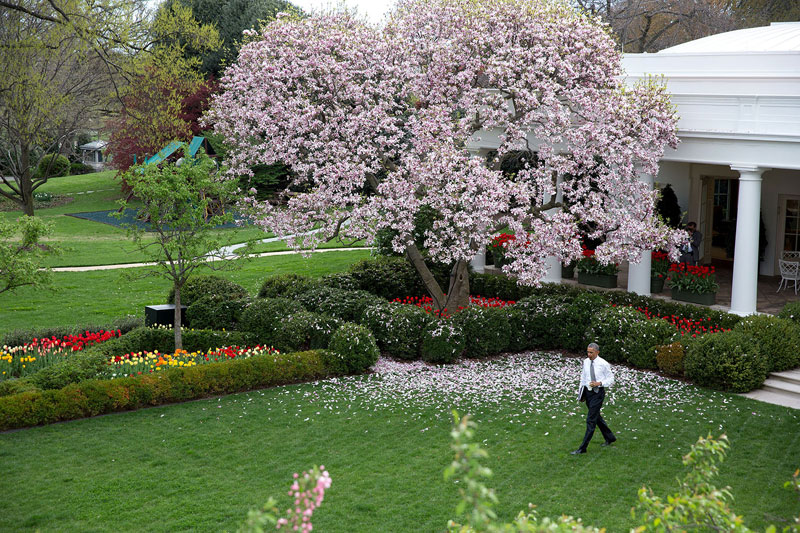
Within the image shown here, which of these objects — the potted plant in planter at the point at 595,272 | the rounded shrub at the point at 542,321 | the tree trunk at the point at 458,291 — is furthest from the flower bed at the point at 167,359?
the potted plant in planter at the point at 595,272

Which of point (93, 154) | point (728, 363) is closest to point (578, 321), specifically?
point (728, 363)

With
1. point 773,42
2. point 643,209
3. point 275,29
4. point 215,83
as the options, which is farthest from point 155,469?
point 215,83

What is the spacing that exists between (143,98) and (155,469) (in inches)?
1002

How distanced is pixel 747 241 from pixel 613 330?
3.62 m

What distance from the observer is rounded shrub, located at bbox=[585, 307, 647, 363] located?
15.7m

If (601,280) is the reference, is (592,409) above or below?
below

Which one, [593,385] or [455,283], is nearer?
[593,385]

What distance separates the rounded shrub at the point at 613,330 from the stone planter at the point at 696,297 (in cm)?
307

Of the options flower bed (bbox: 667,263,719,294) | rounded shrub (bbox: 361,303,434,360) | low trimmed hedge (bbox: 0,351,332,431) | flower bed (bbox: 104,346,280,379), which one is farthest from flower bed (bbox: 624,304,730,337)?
flower bed (bbox: 104,346,280,379)

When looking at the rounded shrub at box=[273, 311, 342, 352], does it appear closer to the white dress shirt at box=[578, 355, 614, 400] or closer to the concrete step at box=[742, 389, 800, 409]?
the white dress shirt at box=[578, 355, 614, 400]

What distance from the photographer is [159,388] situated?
43.5 ft

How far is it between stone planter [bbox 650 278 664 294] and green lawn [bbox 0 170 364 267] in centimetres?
990

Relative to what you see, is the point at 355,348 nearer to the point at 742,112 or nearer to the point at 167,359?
the point at 167,359

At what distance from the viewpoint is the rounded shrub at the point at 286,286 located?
1931 centimetres
